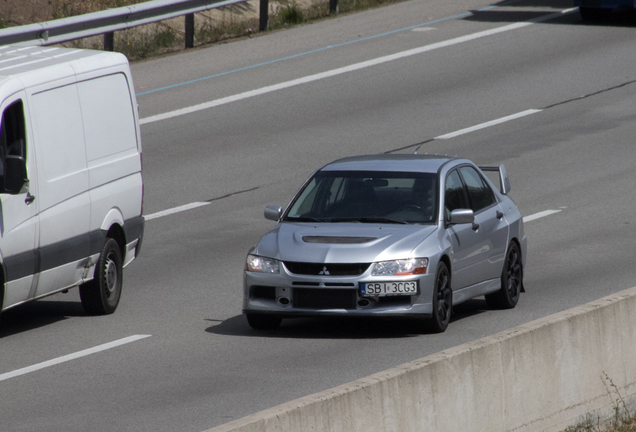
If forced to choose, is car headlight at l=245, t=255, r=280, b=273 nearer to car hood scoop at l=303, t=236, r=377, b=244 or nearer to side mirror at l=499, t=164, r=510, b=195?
car hood scoop at l=303, t=236, r=377, b=244

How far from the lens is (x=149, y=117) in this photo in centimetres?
2202

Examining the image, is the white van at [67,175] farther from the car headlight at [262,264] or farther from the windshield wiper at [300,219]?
the windshield wiper at [300,219]

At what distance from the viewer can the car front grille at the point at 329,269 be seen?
10656 millimetres

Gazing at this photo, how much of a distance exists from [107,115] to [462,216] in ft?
11.8

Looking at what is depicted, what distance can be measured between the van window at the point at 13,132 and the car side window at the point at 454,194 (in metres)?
3.87

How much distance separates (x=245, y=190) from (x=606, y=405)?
930 centimetres

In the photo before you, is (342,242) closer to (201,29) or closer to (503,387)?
(503,387)

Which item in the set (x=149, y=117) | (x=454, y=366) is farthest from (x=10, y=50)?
(x=149, y=117)

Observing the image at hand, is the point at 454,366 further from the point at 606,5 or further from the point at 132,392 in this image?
the point at 606,5

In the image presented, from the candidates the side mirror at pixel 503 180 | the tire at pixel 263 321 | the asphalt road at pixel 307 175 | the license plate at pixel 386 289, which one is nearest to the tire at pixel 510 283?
the asphalt road at pixel 307 175

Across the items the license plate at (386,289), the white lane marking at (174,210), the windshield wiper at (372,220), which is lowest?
the white lane marking at (174,210)

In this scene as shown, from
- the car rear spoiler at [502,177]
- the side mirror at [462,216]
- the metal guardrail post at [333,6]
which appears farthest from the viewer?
the metal guardrail post at [333,6]

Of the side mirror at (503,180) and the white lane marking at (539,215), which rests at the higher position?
the side mirror at (503,180)

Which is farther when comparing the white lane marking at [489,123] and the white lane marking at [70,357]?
the white lane marking at [489,123]
